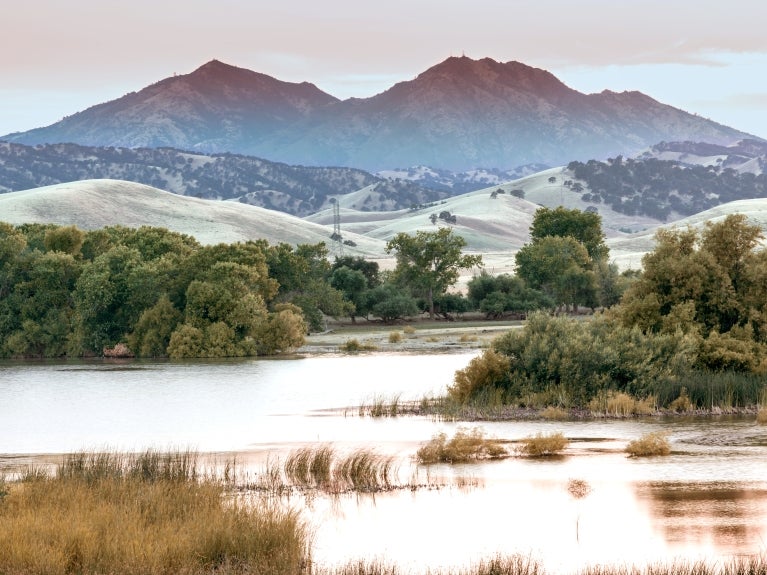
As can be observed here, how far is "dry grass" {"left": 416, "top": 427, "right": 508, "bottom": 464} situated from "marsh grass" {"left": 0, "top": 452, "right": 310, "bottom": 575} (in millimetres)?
9376

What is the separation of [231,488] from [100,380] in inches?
1345

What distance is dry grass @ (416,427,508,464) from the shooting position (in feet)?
104

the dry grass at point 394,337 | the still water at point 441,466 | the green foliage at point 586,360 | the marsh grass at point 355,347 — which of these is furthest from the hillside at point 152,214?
the green foliage at point 586,360

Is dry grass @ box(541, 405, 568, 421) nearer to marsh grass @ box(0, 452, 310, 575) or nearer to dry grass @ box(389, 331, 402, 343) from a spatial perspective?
marsh grass @ box(0, 452, 310, 575)

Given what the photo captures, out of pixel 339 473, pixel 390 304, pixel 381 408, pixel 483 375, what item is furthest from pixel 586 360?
pixel 390 304

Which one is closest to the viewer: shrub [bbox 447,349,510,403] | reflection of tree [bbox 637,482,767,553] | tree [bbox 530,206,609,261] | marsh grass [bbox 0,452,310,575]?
marsh grass [bbox 0,452,310,575]

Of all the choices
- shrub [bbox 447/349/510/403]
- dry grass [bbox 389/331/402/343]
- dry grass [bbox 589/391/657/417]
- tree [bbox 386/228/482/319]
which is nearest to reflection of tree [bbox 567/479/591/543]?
dry grass [bbox 589/391/657/417]

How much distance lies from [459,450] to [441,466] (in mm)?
833

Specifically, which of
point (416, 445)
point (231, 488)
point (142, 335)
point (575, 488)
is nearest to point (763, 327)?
point (416, 445)

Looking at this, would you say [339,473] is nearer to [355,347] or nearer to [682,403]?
[682,403]

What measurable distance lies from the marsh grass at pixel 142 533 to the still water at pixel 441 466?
1942 mm

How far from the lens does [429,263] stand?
100312 mm

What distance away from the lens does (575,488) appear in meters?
27.5

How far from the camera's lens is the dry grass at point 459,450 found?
3177 centimetres
